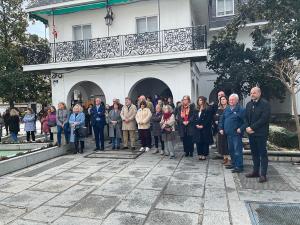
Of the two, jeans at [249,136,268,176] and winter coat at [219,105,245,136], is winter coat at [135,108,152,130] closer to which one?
winter coat at [219,105,245,136]

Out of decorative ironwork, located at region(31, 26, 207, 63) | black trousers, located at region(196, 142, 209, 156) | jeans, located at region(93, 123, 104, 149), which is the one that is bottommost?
black trousers, located at region(196, 142, 209, 156)

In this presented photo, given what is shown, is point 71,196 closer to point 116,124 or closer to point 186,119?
point 186,119

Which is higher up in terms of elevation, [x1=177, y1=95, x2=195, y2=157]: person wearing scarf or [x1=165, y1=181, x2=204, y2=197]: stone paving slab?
[x1=177, y1=95, x2=195, y2=157]: person wearing scarf

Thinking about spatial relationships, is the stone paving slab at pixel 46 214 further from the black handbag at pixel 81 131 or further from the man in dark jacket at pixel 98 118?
the man in dark jacket at pixel 98 118

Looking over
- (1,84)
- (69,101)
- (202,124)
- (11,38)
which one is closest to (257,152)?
(202,124)

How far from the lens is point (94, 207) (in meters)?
5.46

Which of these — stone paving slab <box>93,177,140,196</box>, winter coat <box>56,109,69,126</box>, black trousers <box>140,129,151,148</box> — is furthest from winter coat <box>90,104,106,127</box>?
stone paving slab <box>93,177,140,196</box>

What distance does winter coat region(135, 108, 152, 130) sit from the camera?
10.5m

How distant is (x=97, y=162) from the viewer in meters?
9.45

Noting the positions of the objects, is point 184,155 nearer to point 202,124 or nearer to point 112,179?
point 202,124

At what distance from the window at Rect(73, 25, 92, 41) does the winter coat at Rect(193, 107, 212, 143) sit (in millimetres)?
8765

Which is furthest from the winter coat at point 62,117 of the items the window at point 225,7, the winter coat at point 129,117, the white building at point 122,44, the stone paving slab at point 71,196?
the window at point 225,7

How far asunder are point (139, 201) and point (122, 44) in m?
9.64

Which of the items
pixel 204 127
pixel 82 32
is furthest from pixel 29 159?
pixel 82 32
